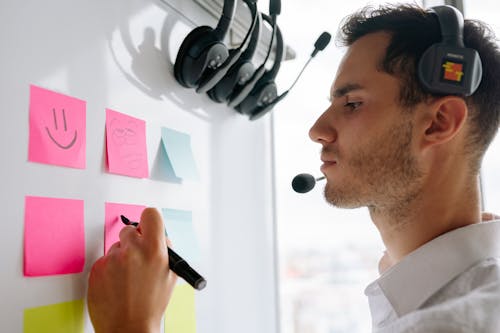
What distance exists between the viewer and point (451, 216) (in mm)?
794

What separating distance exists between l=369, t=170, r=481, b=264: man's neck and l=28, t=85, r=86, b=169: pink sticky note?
57 cm

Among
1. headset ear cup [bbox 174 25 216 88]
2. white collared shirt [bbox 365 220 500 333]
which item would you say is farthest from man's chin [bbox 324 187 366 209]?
headset ear cup [bbox 174 25 216 88]

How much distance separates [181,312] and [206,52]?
17.7 inches

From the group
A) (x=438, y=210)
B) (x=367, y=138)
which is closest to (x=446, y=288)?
(x=438, y=210)

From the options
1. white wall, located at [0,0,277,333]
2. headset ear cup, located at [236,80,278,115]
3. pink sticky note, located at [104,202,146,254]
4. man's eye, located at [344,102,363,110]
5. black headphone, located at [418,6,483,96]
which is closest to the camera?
white wall, located at [0,0,277,333]

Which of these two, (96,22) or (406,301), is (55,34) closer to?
(96,22)

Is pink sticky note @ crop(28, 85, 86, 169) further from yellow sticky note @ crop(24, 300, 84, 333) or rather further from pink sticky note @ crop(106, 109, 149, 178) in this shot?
yellow sticky note @ crop(24, 300, 84, 333)

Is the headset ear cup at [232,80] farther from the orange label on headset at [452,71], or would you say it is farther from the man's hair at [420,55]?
the orange label on headset at [452,71]

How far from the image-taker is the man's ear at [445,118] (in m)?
0.77

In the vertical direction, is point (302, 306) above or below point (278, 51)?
below

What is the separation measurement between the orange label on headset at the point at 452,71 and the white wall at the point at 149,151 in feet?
1.47

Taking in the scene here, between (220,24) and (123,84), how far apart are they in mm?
215

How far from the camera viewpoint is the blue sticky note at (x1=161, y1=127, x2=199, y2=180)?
0.76 meters

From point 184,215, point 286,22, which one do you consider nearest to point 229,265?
point 184,215
